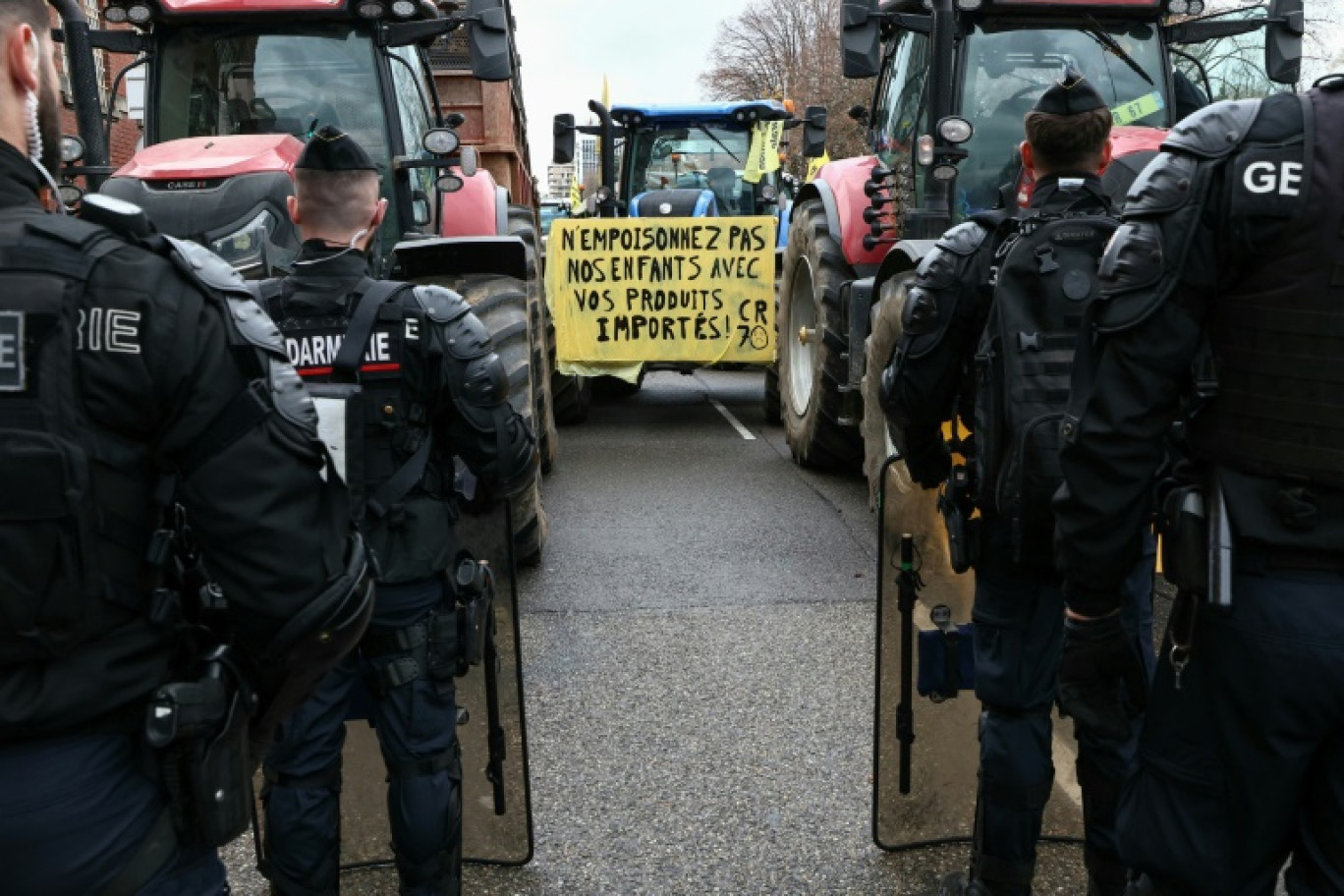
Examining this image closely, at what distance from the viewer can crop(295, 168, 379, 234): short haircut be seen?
2871mm

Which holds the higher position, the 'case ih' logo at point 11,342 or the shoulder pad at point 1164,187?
the shoulder pad at point 1164,187

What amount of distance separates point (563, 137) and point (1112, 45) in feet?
21.4

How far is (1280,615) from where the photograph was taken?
76.1 inches

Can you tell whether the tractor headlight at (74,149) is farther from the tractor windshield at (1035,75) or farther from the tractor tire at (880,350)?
the tractor windshield at (1035,75)

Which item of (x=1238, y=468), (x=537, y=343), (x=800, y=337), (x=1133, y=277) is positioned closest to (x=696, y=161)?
(x=800, y=337)

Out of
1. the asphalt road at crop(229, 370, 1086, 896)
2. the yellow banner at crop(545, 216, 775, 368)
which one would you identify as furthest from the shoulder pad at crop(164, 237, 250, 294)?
the yellow banner at crop(545, 216, 775, 368)

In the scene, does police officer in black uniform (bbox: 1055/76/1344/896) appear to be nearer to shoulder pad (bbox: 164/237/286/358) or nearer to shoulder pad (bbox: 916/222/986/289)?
shoulder pad (bbox: 916/222/986/289)

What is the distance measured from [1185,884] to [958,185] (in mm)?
4956

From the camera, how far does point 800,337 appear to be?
28.3 feet

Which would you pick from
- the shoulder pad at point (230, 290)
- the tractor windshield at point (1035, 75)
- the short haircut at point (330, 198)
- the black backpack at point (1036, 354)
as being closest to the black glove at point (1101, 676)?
the black backpack at point (1036, 354)

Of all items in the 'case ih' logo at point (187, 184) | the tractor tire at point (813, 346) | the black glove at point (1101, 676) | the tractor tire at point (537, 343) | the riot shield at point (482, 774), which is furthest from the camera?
the tractor tire at point (813, 346)

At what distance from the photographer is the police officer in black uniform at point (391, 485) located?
9.27 ft

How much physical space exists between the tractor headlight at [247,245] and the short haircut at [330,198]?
2.21m

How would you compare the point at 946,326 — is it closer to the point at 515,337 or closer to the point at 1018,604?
the point at 1018,604
